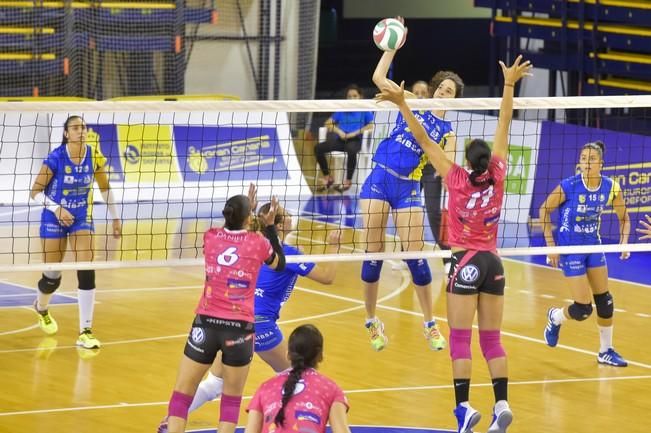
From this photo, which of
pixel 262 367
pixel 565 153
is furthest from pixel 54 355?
pixel 565 153

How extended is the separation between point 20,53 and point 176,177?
5.01 meters

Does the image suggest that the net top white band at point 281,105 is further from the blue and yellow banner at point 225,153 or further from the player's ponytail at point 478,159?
the blue and yellow banner at point 225,153

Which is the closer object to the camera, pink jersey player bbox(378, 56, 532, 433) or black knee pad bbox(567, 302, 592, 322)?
pink jersey player bbox(378, 56, 532, 433)

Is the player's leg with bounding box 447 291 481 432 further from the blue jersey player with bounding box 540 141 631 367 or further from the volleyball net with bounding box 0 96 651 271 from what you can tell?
the volleyball net with bounding box 0 96 651 271

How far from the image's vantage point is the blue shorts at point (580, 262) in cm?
1177

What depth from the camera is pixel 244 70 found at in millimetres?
26938

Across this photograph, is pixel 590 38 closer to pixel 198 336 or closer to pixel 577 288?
pixel 577 288

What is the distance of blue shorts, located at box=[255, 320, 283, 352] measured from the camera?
9258 mm

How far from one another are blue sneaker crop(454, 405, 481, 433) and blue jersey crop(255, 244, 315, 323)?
4.71 ft

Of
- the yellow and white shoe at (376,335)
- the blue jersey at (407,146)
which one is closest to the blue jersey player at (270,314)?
the blue jersey at (407,146)

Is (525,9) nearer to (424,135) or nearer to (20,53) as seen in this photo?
(20,53)

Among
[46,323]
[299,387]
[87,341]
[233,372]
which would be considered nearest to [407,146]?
[233,372]

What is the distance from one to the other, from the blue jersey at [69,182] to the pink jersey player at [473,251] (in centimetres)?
379

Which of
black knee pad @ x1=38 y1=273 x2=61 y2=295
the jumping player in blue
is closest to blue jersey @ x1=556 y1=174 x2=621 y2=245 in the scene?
the jumping player in blue
